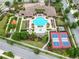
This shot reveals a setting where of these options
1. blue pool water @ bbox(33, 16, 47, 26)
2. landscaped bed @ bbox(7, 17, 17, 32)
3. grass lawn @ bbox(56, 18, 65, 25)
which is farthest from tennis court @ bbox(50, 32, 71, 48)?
landscaped bed @ bbox(7, 17, 17, 32)

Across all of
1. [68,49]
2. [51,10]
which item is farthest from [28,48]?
[51,10]

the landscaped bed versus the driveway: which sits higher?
the landscaped bed

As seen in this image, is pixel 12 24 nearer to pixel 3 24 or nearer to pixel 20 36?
pixel 3 24

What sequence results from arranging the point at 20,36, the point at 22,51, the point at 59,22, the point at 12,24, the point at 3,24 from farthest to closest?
the point at 59,22 < the point at 3,24 < the point at 12,24 < the point at 20,36 < the point at 22,51

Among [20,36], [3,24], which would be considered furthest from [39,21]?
[3,24]

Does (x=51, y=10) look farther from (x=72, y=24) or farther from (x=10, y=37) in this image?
(x=10, y=37)

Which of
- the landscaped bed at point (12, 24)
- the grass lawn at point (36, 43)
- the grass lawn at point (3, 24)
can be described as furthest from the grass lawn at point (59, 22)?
the grass lawn at point (3, 24)

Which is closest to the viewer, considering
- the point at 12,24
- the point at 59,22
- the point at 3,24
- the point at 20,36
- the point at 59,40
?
the point at 59,40

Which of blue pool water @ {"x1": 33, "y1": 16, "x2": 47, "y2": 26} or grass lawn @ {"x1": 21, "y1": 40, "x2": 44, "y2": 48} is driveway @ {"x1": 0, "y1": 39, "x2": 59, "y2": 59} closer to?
grass lawn @ {"x1": 21, "y1": 40, "x2": 44, "y2": 48}

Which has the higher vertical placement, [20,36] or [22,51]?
[20,36]
